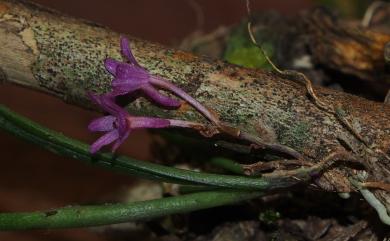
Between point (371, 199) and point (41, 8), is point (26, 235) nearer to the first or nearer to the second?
point (41, 8)

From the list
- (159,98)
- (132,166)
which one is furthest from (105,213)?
(159,98)

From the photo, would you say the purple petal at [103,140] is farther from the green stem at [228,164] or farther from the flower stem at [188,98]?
the green stem at [228,164]

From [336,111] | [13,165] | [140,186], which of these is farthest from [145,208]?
[13,165]

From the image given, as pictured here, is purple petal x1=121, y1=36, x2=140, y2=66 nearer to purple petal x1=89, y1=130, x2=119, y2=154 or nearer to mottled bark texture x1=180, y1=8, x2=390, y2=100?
purple petal x1=89, y1=130, x2=119, y2=154

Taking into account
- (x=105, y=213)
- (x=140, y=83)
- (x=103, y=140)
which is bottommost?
(x=105, y=213)

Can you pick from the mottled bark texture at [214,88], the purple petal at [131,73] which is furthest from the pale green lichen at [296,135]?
the purple petal at [131,73]

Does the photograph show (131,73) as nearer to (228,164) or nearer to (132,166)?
(132,166)

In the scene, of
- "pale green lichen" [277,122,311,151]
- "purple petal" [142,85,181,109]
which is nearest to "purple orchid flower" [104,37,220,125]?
"purple petal" [142,85,181,109]
